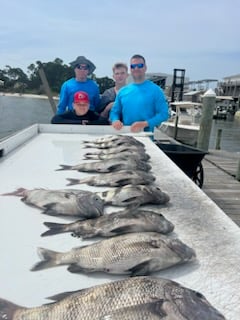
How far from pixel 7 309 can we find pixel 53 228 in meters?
0.69

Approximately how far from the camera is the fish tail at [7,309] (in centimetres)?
129

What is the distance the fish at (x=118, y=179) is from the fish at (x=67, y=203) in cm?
41

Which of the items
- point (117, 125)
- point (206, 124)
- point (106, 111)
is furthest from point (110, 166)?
point (206, 124)

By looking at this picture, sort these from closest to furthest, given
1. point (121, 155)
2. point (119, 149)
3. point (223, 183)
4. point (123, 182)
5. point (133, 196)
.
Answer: point (133, 196), point (123, 182), point (121, 155), point (119, 149), point (223, 183)

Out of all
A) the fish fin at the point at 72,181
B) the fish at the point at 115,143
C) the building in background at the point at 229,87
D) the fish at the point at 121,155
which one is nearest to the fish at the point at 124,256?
the fish fin at the point at 72,181

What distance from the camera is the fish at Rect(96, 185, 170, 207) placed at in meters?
2.36

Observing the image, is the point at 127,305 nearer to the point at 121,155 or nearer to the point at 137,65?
the point at 121,155

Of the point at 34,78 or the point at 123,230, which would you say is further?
the point at 34,78

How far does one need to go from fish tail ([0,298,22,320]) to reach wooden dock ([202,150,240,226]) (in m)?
4.01

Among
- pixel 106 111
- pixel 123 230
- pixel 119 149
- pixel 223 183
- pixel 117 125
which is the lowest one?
pixel 223 183

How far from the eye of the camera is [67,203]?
2.24 metres

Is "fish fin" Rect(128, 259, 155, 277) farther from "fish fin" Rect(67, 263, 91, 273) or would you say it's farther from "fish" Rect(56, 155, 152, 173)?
"fish" Rect(56, 155, 152, 173)

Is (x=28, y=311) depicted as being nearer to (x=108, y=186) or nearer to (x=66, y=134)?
(x=108, y=186)

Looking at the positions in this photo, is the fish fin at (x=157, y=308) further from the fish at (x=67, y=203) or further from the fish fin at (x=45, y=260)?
the fish at (x=67, y=203)
